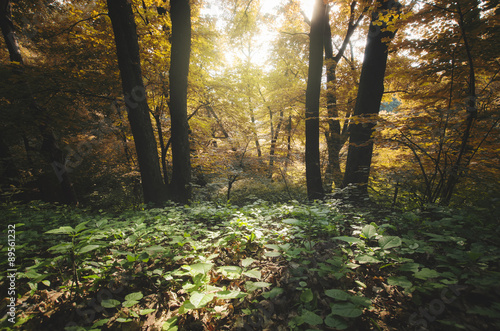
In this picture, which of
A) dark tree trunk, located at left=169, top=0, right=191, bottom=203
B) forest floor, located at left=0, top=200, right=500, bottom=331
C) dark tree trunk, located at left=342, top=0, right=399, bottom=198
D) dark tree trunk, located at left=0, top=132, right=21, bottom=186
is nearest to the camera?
forest floor, located at left=0, top=200, right=500, bottom=331

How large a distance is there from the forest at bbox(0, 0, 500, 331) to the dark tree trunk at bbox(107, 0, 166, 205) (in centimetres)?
3

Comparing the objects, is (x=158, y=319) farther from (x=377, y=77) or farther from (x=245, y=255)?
(x=377, y=77)

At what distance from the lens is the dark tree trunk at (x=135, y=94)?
13.2 feet

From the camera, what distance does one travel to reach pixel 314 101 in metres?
5.04

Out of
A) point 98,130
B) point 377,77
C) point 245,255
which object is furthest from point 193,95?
point 245,255

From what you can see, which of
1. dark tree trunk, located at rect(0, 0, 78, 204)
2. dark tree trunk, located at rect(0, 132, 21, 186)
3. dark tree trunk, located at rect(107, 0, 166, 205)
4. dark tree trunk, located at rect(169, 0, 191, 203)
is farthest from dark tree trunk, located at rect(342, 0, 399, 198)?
dark tree trunk, located at rect(0, 132, 21, 186)

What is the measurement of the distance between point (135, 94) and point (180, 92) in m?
0.98

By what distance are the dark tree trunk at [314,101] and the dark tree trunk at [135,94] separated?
3.93 m

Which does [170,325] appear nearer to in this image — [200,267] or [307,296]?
[200,267]

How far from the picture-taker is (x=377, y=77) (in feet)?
13.4

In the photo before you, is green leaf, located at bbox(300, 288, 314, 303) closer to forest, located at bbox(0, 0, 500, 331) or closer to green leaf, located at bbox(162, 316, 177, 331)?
forest, located at bbox(0, 0, 500, 331)

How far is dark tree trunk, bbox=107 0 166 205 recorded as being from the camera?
4.03 meters

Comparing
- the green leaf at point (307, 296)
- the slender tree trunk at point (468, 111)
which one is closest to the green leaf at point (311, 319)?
the green leaf at point (307, 296)

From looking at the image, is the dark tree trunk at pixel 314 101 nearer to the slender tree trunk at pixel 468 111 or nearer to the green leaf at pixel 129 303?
the slender tree trunk at pixel 468 111
